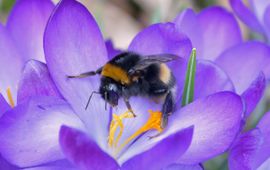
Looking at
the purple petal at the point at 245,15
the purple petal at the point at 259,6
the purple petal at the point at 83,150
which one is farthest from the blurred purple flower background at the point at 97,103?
the purple petal at the point at 259,6

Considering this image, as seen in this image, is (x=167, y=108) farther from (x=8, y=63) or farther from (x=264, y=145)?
(x=8, y=63)

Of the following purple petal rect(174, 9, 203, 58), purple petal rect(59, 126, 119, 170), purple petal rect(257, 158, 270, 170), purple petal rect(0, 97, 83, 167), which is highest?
purple petal rect(174, 9, 203, 58)

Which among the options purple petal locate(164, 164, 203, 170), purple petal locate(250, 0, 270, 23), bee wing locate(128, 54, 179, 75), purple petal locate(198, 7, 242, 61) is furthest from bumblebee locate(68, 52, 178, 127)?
purple petal locate(250, 0, 270, 23)

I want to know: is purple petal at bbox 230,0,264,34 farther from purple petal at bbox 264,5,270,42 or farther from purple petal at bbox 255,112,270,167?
purple petal at bbox 255,112,270,167

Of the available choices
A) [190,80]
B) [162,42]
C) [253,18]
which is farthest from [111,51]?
[253,18]

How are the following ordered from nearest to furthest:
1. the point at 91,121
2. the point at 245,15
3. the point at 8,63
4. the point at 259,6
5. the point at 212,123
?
the point at 212,123
the point at 91,121
the point at 8,63
the point at 245,15
the point at 259,6

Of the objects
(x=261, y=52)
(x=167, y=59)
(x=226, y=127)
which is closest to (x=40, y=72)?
(x=167, y=59)

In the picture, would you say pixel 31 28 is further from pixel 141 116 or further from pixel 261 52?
pixel 261 52
